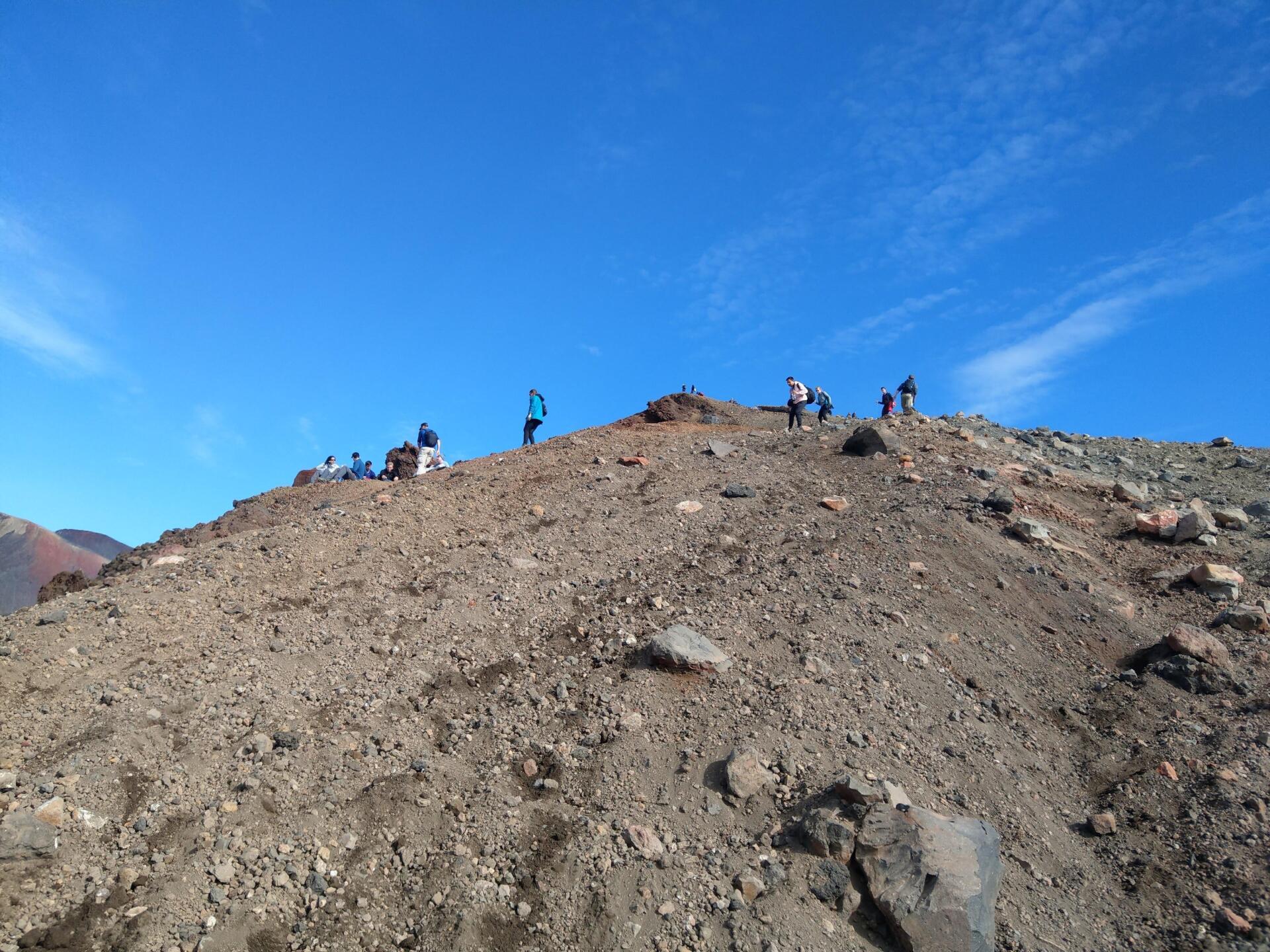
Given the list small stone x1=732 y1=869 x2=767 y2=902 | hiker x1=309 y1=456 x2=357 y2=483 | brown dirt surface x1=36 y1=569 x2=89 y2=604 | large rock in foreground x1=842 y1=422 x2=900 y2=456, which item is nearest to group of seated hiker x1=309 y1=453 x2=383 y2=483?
hiker x1=309 y1=456 x2=357 y2=483

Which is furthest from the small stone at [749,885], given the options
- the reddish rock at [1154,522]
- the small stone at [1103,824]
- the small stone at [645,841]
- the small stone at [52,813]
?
the reddish rock at [1154,522]

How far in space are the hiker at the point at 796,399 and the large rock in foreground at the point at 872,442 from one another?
3.33 metres

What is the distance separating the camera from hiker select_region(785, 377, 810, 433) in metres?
17.2

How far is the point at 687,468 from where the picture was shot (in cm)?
1411

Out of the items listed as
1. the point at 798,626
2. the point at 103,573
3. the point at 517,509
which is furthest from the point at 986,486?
the point at 103,573

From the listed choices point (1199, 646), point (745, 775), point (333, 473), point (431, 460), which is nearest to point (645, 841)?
point (745, 775)

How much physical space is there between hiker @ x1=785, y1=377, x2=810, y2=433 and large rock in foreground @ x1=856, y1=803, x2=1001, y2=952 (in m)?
11.7

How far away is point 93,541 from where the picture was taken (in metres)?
23.3

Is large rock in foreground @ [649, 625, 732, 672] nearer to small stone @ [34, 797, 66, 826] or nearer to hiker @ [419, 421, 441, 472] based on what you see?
small stone @ [34, 797, 66, 826]

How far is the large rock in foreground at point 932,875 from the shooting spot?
550cm

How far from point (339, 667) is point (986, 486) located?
9.32 meters

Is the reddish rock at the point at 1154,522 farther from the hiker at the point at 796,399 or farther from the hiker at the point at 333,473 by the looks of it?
the hiker at the point at 333,473

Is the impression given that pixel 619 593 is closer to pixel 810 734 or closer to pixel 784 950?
pixel 810 734

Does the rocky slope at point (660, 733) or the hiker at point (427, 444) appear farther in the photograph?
the hiker at point (427, 444)
